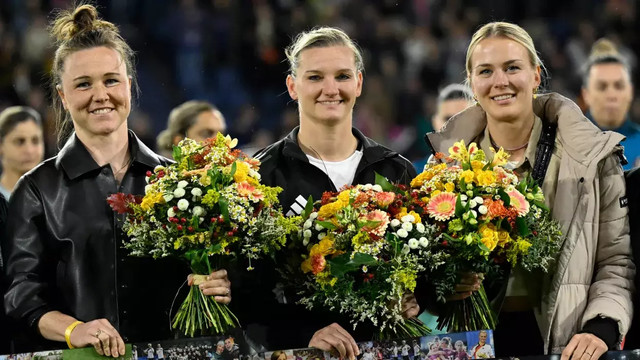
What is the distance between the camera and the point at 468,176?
3.26 m

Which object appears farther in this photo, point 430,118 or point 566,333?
point 430,118

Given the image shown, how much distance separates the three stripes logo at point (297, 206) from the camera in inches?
139

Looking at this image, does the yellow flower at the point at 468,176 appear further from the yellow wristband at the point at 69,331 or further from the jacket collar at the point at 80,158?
the yellow wristband at the point at 69,331

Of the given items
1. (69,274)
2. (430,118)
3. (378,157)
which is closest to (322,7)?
(430,118)

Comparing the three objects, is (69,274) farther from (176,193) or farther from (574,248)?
(574,248)

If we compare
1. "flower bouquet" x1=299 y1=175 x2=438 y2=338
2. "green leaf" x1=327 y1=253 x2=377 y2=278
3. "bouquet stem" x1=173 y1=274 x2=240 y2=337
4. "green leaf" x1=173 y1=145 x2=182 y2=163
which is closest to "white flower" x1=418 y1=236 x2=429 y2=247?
"flower bouquet" x1=299 y1=175 x2=438 y2=338

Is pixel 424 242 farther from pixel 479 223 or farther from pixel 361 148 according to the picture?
pixel 361 148

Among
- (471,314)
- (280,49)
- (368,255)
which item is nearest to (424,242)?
(368,255)

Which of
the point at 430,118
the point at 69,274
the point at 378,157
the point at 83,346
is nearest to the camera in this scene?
the point at 83,346

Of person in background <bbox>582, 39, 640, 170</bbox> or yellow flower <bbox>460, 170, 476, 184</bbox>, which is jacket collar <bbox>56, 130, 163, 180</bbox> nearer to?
yellow flower <bbox>460, 170, 476, 184</bbox>

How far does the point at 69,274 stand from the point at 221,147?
68 cm

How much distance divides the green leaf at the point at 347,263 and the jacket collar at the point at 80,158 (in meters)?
0.83

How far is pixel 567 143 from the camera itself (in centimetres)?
356

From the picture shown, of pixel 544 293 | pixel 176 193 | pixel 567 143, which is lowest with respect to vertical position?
pixel 544 293
